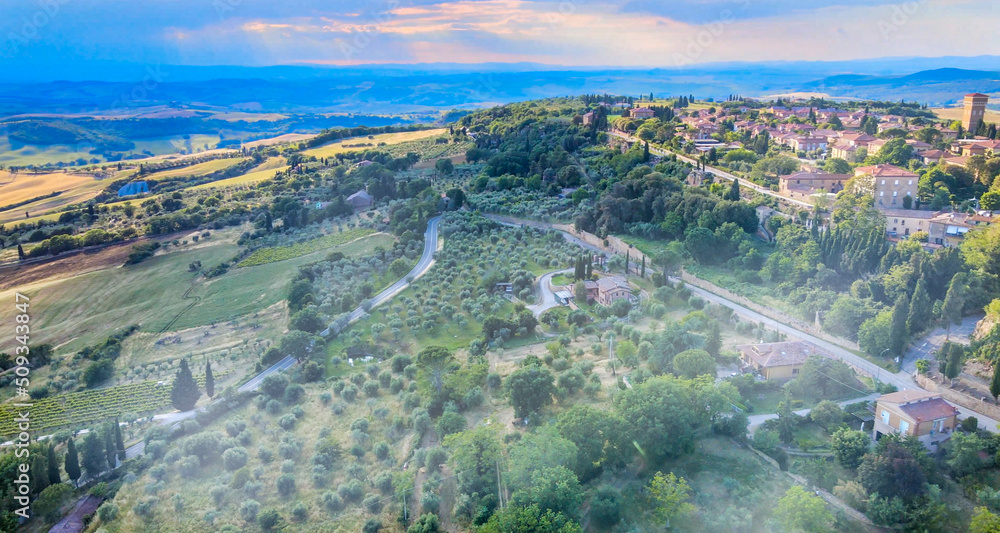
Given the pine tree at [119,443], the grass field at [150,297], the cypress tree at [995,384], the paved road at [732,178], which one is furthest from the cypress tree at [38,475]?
the paved road at [732,178]

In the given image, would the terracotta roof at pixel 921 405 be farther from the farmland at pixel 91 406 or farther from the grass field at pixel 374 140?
the grass field at pixel 374 140

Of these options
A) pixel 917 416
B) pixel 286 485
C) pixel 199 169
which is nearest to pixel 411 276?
pixel 286 485

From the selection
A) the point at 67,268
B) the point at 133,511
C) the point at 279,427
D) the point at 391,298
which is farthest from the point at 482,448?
the point at 67,268

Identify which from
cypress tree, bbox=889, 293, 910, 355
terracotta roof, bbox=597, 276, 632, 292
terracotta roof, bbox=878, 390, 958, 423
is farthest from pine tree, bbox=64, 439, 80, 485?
cypress tree, bbox=889, 293, 910, 355

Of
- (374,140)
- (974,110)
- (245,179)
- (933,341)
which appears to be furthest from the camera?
(374,140)

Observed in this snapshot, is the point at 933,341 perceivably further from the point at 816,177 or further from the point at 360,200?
the point at 360,200

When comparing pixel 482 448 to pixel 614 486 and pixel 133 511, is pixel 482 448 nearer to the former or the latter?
pixel 614 486
